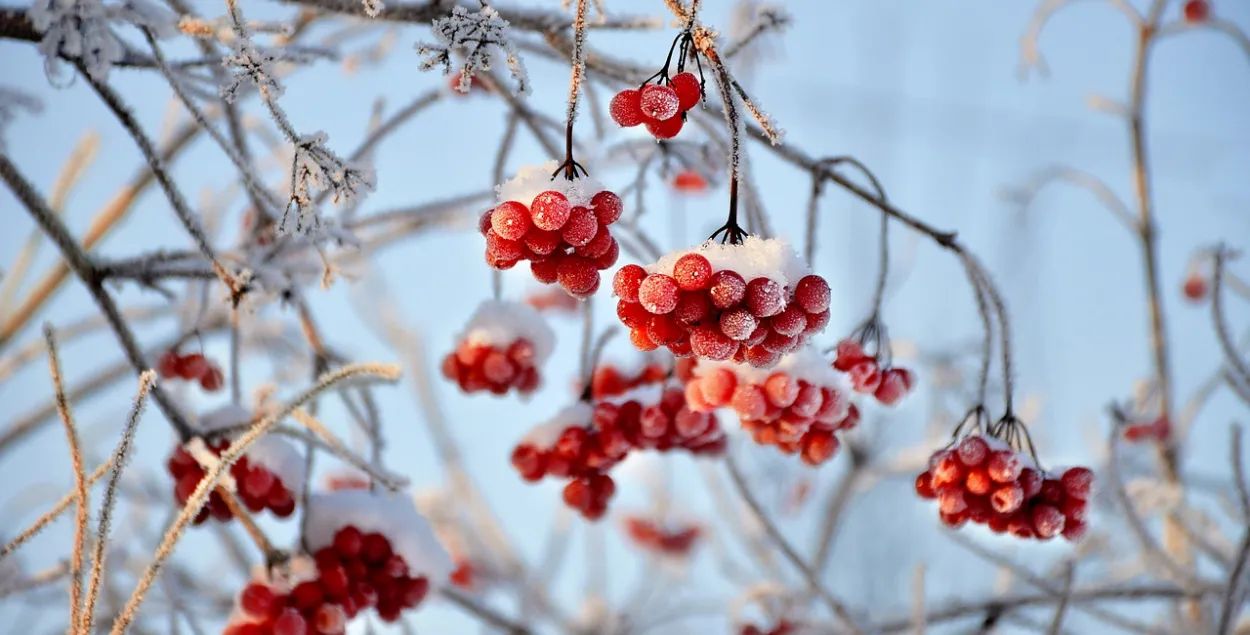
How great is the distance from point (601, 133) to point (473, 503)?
55.3 inches

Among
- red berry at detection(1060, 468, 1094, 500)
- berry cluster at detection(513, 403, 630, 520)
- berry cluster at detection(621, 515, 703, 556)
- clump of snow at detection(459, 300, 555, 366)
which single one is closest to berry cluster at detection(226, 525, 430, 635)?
berry cluster at detection(513, 403, 630, 520)

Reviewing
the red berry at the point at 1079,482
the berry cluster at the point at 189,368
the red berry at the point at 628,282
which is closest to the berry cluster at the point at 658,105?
the red berry at the point at 628,282

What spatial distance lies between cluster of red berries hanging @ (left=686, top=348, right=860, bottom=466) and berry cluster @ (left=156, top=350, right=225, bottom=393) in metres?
0.64

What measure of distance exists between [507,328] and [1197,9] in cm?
166

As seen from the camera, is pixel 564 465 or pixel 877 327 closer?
pixel 877 327

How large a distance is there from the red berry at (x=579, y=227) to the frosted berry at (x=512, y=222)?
0.03 m

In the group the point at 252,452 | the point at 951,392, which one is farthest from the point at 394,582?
the point at 951,392

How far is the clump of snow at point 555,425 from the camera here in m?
1.02

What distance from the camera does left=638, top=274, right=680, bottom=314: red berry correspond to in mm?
604

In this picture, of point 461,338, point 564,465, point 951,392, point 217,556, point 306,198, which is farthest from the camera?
point 217,556

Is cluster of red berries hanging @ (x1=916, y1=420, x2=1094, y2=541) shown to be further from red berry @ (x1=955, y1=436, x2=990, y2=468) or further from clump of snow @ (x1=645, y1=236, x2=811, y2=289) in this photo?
clump of snow @ (x1=645, y1=236, x2=811, y2=289)

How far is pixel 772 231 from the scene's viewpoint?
91 cm

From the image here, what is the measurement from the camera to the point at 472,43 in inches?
24.6

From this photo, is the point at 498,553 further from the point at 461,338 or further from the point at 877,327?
the point at 877,327
